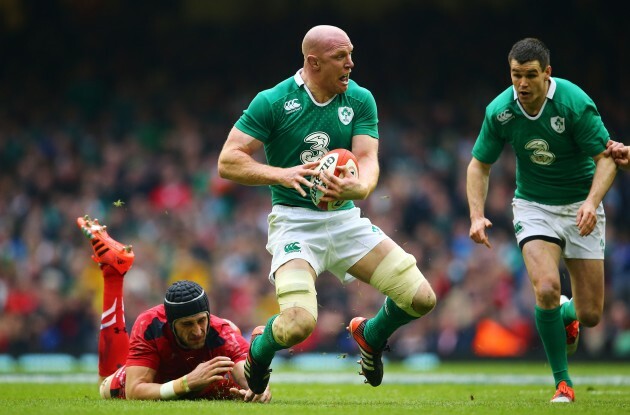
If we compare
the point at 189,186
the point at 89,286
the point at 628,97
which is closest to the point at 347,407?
the point at 89,286

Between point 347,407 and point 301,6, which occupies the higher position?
point 301,6

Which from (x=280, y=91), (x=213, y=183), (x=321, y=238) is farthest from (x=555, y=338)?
(x=213, y=183)

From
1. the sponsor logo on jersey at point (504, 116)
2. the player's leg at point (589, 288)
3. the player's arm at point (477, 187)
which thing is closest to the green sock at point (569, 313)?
the player's leg at point (589, 288)

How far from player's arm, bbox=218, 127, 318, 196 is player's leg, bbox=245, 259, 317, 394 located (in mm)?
711

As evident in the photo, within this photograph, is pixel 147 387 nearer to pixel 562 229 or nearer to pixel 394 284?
pixel 394 284

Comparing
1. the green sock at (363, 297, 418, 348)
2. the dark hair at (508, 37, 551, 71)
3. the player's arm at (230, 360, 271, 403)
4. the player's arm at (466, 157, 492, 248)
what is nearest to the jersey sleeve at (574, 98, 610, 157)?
the dark hair at (508, 37, 551, 71)

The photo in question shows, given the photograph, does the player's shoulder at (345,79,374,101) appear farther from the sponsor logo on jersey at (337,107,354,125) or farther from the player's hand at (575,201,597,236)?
the player's hand at (575,201,597,236)

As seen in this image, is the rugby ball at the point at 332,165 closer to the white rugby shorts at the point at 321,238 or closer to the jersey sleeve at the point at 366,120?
the white rugby shorts at the point at 321,238

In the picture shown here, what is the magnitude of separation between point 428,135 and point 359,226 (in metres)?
12.4

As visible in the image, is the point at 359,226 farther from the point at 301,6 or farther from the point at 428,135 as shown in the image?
the point at 301,6

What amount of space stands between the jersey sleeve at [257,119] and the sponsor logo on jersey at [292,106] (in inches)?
5.2

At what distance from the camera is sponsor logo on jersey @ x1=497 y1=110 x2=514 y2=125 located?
29.0 ft

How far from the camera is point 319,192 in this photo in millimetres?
7840

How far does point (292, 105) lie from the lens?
27.0ft
